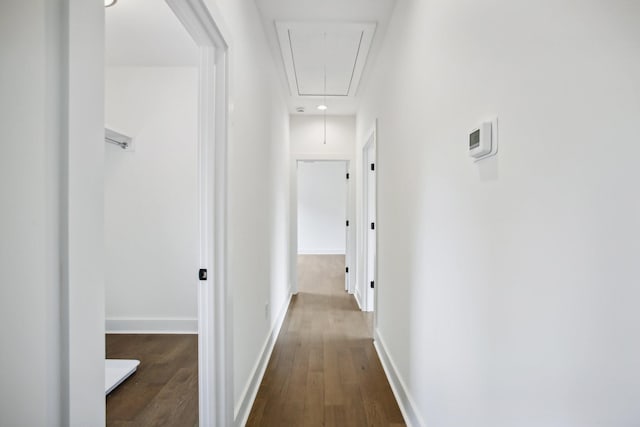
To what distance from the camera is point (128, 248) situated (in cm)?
321

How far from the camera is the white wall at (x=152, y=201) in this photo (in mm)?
3129

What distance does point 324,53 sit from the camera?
2.88m

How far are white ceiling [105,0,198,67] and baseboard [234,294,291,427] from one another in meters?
2.48

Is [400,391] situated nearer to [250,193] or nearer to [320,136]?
[250,193]

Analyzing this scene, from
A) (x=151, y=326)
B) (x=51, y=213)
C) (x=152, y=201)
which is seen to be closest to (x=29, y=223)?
(x=51, y=213)

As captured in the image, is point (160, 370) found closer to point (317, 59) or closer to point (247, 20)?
point (247, 20)

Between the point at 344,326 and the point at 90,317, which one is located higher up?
the point at 90,317

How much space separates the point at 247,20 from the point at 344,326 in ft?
9.44

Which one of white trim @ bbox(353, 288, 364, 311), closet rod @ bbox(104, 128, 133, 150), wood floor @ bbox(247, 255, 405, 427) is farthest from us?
white trim @ bbox(353, 288, 364, 311)

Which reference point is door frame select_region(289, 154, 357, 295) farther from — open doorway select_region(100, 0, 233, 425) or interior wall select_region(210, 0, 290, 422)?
open doorway select_region(100, 0, 233, 425)

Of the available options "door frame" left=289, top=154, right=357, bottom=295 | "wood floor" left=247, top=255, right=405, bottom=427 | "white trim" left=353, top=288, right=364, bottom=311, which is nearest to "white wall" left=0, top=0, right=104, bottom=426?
"wood floor" left=247, top=255, right=405, bottom=427

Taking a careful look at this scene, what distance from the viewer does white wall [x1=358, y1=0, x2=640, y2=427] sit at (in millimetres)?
572

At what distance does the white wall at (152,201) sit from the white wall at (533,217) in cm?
240

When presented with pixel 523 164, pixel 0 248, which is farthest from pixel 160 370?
pixel 523 164
